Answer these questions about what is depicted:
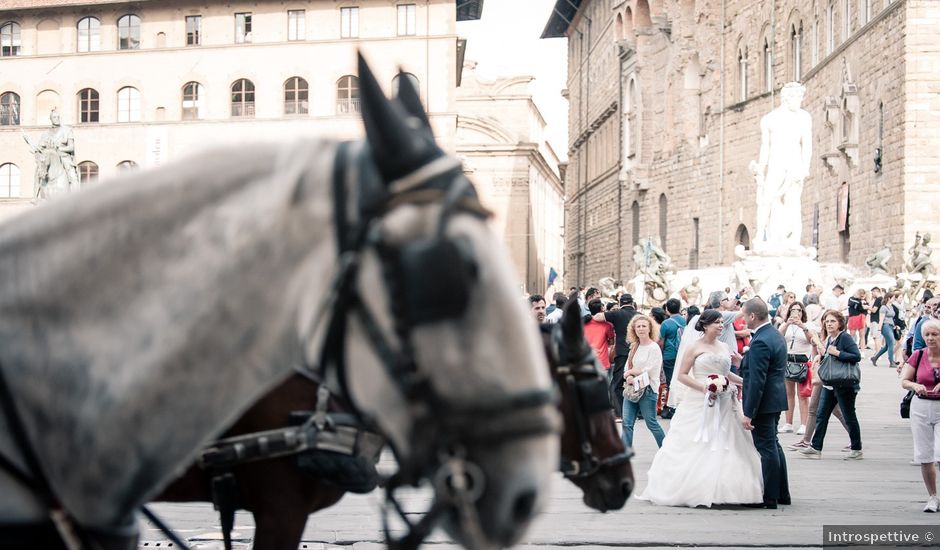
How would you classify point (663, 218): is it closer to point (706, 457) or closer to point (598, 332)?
point (598, 332)

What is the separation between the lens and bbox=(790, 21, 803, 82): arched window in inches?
1688

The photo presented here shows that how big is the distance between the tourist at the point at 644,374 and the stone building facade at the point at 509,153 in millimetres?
74416

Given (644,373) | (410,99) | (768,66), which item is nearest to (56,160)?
(644,373)

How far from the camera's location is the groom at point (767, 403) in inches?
402

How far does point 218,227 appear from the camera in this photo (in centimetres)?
233

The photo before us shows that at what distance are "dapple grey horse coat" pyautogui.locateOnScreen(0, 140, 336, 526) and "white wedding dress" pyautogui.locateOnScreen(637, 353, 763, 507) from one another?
846cm

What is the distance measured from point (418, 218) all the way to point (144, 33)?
178 feet

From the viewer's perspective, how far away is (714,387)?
33.8ft

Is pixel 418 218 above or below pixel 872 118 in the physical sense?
below

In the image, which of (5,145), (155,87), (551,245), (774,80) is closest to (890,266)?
(774,80)

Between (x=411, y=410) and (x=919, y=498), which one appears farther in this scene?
(x=919, y=498)

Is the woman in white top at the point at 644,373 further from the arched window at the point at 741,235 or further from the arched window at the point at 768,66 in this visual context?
the arched window at the point at 741,235

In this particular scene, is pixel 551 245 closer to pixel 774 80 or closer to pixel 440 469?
pixel 774 80

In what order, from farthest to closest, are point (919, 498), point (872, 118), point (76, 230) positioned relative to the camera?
point (872, 118) → point (919, 498) → point (76, 230)
